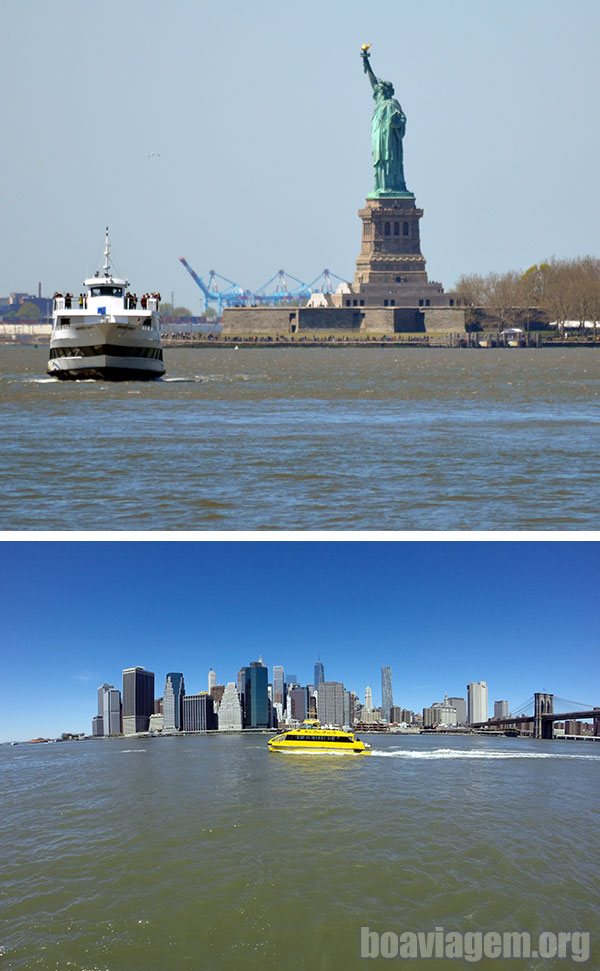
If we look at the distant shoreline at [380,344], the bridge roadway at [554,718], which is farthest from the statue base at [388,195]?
the bridge roadway at [554,718]

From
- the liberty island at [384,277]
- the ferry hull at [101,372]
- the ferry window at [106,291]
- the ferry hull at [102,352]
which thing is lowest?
the ferry hull at [101,372]

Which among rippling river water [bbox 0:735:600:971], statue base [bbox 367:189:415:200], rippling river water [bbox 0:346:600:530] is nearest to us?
rippling river water [bbox 0:735:600:971]

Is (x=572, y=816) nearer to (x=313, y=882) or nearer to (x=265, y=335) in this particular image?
(x=313, y=882)

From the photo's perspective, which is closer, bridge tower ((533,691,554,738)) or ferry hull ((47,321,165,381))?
ferry hull ((47,321,165,381))

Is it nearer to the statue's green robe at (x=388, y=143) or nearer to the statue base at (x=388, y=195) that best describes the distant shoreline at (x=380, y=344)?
the statue base at (x=388, y=195)

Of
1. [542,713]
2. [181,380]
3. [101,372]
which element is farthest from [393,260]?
[101,372]

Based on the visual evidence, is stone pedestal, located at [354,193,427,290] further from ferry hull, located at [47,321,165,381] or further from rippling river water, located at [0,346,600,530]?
rippling river water, located at [0,346,600,530]

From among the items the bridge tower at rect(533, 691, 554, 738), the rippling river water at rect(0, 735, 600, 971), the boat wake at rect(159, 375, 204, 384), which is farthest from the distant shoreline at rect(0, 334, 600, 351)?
the rippling river water at rect(0, 735, 600, 971)
